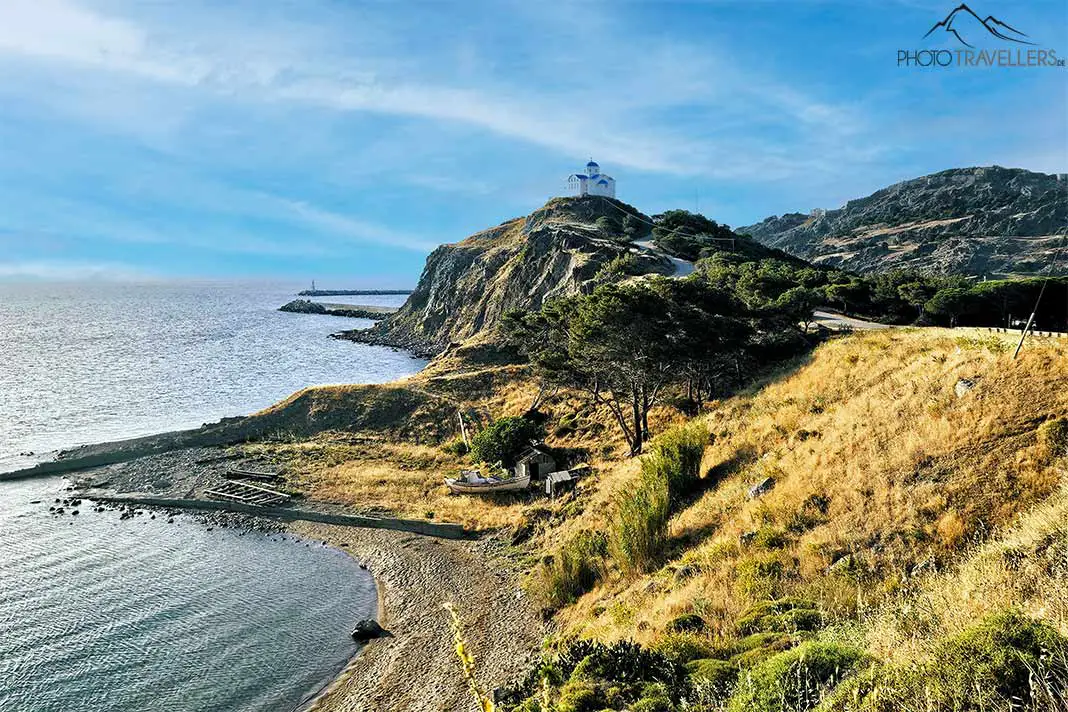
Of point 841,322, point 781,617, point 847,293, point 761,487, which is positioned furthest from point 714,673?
point 847,293

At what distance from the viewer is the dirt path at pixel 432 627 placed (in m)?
16.7

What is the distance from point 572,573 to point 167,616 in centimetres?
1637

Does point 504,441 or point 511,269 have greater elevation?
point 511,269

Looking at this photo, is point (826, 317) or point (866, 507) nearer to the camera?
point (866, 507)

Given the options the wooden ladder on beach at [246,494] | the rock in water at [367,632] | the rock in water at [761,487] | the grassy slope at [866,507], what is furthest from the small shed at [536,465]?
→ the rock in water at [761,487]

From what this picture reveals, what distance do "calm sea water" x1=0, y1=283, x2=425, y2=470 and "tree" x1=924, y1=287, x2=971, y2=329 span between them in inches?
2463

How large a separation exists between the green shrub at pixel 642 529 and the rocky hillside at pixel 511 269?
50061mm

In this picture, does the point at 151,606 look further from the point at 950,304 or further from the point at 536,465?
the point at 950,304

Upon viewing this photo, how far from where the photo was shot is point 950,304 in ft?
145

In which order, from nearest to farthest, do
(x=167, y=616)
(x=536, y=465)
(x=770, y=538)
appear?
(x=770, y=538)
(x=167, y=616)
(x=536, y=465)

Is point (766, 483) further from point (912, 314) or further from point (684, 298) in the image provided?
point (912, 314)

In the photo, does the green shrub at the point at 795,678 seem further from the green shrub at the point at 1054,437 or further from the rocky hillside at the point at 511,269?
the rocky hillside at the point at 511,269

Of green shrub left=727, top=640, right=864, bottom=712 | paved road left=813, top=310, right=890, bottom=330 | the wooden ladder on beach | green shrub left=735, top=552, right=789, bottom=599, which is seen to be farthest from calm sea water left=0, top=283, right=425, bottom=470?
paved road left=813, top=310, right=890, bottom=330

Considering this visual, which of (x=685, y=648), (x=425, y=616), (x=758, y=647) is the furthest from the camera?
(x=425, y=616)
